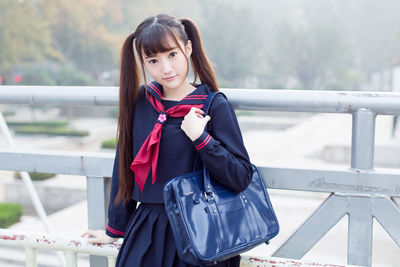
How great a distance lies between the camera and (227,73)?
3478 cm

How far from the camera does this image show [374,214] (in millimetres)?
1306

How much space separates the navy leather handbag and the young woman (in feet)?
0.15

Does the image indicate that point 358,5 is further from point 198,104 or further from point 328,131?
point 198,104

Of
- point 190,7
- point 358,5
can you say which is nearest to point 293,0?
point 358,5

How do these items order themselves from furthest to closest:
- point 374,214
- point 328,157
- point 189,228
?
point 328,157 → point 374,214 → point 189,228

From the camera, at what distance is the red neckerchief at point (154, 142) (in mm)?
1314

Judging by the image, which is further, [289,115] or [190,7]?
[190,7]

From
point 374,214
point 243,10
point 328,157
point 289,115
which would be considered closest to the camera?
point 374,214

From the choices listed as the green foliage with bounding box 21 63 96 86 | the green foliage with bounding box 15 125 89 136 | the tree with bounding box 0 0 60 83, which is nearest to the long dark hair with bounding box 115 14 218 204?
the green foliage with bounding box 15 125 89 136

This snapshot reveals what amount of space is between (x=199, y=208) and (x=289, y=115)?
23133 mm

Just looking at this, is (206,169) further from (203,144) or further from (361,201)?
(361,201)

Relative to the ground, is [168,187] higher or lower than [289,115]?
higher

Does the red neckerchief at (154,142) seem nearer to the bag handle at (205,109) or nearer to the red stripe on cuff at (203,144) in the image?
the bag handle at (205,109)

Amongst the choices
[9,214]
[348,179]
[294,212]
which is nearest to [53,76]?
[9,214]
